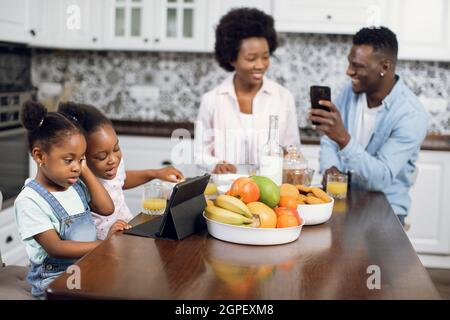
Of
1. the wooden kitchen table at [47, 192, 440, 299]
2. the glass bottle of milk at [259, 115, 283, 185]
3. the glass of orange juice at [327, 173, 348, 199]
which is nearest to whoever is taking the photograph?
the wooden kitchen table at [47, 192, 440, 299]

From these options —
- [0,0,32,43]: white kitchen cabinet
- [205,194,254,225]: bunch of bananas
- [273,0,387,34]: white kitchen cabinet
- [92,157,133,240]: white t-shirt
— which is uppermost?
[273,0,387,34]: white kitchen cabinet

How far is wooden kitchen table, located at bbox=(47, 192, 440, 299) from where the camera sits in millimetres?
1068

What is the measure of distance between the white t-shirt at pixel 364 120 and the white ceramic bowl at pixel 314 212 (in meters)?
0.88

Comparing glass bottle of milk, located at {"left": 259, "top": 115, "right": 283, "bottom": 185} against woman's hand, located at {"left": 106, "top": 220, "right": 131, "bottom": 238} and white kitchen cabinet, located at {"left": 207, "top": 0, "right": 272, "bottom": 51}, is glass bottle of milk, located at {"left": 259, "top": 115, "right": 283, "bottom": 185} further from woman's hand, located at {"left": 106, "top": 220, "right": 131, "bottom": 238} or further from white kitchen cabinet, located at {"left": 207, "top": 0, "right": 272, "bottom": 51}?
white kitchen cabinet, located at {"left": 207, "top": 0, "right": 272, "bottom": 51}

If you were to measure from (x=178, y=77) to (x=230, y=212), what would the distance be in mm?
2776

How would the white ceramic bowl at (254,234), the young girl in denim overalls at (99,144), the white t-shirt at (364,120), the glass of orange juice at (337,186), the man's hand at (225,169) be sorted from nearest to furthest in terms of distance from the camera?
the white ceramic bowl at (254,234) < the young girl in denim overalls at (99,144) < the glass of orange juice at (337,186) < the man's hand at (225,169) < the white t-shirt at (364,120)

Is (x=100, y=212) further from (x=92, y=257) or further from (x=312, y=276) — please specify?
(x=312, y=276)

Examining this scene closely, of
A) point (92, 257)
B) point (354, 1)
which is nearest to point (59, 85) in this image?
point (354, 1)

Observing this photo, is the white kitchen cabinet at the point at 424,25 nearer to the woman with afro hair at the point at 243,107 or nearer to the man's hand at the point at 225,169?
the woman with afro hair at the point at 243,107

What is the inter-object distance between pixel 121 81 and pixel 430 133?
81.4 inches

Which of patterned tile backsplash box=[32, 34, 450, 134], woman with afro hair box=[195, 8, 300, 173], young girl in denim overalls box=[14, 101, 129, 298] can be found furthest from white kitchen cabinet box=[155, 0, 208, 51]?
young girl in denim overalls box=[14, 101, 129, 298]

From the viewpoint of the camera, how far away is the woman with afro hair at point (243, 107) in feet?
8.63

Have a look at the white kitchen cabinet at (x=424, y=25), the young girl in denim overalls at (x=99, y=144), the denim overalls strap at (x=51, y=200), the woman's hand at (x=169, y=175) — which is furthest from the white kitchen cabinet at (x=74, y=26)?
the denim overalls strap at (x=51, y=200)

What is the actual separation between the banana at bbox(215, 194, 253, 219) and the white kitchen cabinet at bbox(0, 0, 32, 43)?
2133 mm
